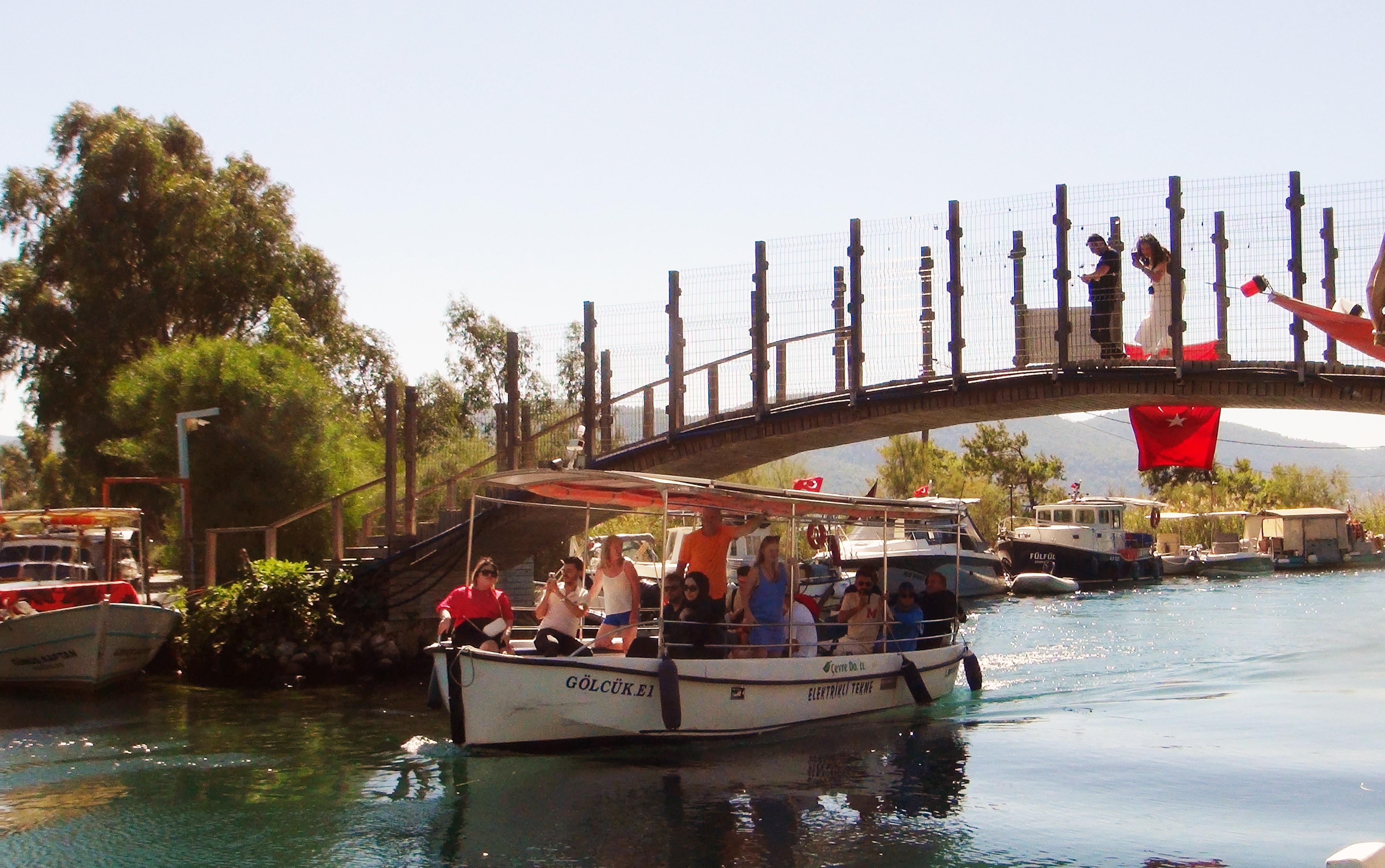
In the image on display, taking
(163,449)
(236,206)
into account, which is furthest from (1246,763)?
(236,206)

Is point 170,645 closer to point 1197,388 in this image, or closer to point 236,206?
point 1197,388

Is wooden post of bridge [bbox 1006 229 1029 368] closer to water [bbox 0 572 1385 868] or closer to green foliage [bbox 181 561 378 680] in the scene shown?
water [bbox 0 572 1385 868]

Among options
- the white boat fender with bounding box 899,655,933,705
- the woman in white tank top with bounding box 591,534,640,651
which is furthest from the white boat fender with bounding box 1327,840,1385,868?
the white boat fender with bounding box 899,655,933,705

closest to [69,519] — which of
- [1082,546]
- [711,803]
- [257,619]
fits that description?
[257,619]

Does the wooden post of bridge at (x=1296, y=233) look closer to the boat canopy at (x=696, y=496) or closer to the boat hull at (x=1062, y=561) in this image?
the boat canopy at (x=696, y=496)

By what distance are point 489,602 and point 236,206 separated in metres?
30.0

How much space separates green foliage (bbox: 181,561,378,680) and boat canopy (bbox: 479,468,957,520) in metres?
8.31

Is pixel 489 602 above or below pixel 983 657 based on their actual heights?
above

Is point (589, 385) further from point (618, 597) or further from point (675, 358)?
point (618, 597)

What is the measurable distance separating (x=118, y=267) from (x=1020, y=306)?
1175 inches

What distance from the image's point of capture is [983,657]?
28.7 meters

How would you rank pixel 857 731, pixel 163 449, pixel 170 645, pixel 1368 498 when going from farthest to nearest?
pixel 1368 498 → pixel 163 449 → pixel 170 645 → pixel 857 731

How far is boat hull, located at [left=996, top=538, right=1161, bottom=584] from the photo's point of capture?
176 ft

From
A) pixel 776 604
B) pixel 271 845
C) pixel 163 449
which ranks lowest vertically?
pixel 271 845
